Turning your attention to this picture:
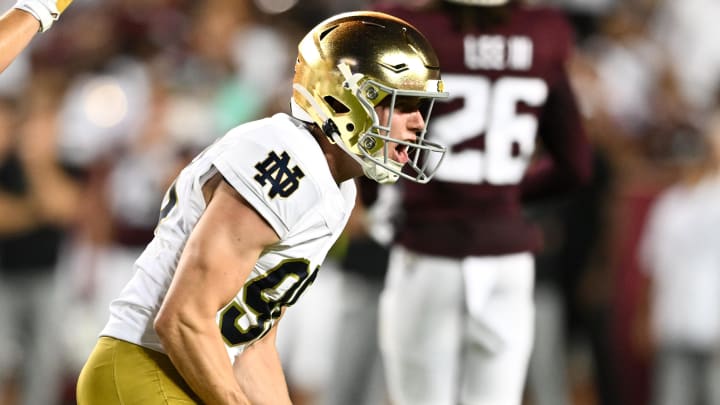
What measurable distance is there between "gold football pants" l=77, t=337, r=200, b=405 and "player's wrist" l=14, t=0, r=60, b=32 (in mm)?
716

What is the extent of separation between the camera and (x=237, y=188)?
2.45 metres

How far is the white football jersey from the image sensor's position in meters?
2.48

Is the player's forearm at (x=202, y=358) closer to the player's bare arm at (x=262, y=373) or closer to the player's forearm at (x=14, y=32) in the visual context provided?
the player's bare arm at (x=262, y=373)

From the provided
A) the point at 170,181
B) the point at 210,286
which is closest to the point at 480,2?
the point at 210,286

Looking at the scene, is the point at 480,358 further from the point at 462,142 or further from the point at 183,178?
the point at 183,178

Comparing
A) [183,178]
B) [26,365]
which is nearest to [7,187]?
[26,365]

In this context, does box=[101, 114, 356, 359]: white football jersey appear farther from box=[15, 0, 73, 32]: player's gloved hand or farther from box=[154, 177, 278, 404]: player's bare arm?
box=[15, 0, 73, 32]: player's gloved hand

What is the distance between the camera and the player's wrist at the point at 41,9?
271 cm

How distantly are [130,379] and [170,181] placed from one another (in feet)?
12.6

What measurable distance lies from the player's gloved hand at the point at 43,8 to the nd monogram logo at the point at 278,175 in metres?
0.63

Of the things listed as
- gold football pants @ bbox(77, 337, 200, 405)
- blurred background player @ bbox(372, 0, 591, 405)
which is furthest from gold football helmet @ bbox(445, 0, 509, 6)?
gold football pants @ bbox(77, 337, 200, 405)

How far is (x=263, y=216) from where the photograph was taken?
2.46 m

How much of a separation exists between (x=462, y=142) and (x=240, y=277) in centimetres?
147

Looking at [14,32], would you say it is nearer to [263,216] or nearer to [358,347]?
[263,216]
